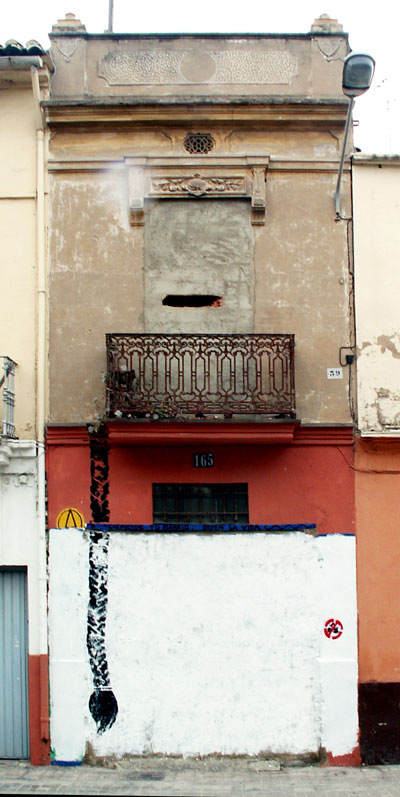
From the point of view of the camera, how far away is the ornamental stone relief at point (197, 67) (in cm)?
1023

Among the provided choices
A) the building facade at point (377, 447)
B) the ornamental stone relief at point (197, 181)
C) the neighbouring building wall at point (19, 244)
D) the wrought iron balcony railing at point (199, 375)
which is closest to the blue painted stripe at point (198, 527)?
the building facade at point (377, 447)

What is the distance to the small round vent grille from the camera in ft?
33.5

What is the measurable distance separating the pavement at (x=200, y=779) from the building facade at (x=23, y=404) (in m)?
0.51

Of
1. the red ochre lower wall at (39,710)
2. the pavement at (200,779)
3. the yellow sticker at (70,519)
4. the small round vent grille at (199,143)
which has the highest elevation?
the small round vent grille at (199,143)

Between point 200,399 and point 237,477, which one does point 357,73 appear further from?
point 237,477

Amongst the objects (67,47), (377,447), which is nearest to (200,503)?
(377,447)

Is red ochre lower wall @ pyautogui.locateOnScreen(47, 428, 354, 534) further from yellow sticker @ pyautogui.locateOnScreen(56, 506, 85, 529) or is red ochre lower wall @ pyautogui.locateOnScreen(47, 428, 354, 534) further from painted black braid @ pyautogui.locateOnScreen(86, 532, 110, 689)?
painted black braid @ pyautogui.locateOnScreen(86, 532, 110, 689)

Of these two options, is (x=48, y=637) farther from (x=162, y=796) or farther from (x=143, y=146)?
(x=143, y=146)

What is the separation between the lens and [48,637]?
9305 mm

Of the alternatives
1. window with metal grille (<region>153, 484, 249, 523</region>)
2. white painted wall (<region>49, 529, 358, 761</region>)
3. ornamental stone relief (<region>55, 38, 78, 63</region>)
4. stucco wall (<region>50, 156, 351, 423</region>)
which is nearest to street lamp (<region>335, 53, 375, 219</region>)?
stucco wall (<region>50, 156, 351, 423</region>)

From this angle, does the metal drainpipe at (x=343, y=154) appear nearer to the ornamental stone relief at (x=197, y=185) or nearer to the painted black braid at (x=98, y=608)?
the ornamental stone relief at (x=197, y=185)

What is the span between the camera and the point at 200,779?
8711mm

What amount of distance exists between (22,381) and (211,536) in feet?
10.8

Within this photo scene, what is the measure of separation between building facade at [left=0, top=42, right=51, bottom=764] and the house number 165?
79.7 inches
